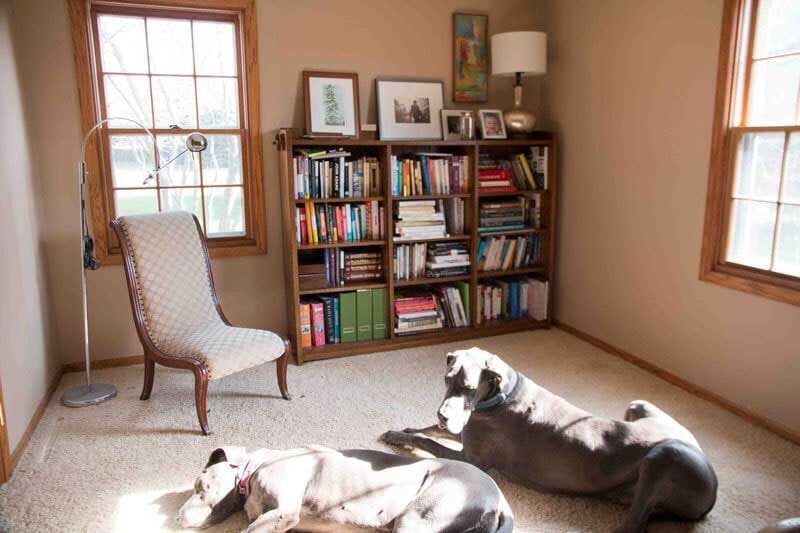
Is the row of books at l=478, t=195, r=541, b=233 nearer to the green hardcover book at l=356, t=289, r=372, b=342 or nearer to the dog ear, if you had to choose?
the green hardcover book at l=356, t=289, r=372, b=342

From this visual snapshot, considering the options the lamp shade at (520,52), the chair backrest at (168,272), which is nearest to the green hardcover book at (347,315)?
the chair backrest at (168,272)

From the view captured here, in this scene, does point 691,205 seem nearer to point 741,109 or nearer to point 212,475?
point 741,109

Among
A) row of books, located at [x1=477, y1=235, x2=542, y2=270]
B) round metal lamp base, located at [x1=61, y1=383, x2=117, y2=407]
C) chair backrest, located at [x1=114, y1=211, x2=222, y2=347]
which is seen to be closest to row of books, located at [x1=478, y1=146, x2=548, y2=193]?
row of books, located at [x1=477, y1=235, x2=542, y2=270]

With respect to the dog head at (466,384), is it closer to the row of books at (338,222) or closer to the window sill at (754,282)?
the window sill at (754,282)

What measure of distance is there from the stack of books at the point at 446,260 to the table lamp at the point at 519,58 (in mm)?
945

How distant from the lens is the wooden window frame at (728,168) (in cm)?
282

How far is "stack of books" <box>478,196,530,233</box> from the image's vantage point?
4105mm

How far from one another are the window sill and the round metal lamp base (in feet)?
10.8

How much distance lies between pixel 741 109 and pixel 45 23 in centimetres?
373

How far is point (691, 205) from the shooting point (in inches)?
126

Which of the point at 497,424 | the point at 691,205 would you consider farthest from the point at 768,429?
the point at 497,424

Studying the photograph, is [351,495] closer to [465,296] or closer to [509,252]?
[465,296]

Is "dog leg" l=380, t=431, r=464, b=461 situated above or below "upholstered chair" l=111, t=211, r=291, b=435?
below

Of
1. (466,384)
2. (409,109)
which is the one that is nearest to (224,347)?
(466,384)
